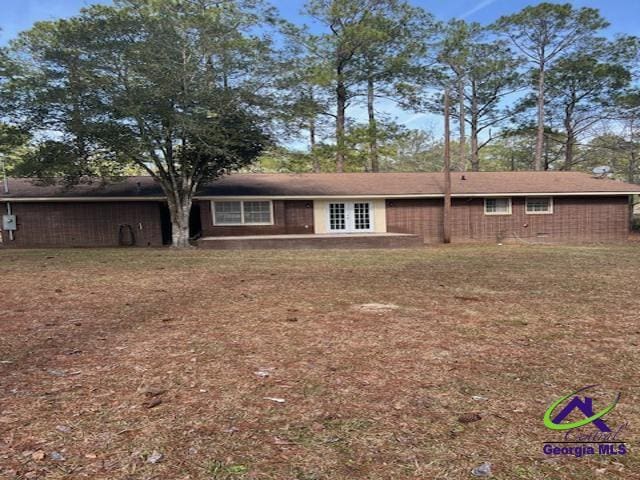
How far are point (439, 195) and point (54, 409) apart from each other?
1533cm

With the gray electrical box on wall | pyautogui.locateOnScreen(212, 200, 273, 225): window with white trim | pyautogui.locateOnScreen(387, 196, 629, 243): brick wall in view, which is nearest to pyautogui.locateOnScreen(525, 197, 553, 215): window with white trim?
pyautogui.locateOnScreen(387, 196, 629, 243): brick wall

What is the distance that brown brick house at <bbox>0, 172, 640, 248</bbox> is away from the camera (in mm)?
15336

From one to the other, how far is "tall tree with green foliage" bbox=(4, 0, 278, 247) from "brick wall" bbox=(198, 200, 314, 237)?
2.61 meters

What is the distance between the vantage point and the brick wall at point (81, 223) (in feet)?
50.1

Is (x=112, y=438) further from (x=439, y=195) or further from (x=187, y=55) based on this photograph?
(x=439, y=195)

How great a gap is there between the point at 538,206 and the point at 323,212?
29.3ft

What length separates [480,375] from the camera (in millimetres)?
3129

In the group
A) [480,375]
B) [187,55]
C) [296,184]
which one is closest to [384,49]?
[296,184]

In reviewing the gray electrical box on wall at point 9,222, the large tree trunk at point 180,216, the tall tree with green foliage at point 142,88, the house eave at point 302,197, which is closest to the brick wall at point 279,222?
the house eave at point 302,197

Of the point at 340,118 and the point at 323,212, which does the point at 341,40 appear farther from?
the point at 323,212

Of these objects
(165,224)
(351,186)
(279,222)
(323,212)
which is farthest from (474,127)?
(165,224)

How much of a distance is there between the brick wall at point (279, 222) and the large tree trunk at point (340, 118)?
8.45m

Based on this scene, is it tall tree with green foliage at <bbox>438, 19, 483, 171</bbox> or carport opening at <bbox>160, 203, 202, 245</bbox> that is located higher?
tall tree with green foliage at <bbox>438, 19, 483, 171</bbox>

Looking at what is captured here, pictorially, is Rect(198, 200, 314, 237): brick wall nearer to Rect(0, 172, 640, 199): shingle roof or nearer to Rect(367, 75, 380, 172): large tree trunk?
Rect(0, 172, 640, 199): shingle roof
